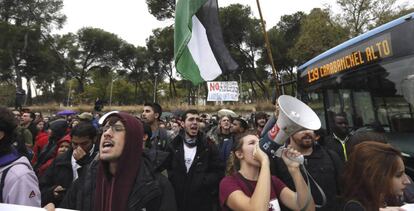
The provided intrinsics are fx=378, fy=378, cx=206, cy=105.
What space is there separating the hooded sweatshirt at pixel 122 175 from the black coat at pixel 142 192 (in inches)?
1.6

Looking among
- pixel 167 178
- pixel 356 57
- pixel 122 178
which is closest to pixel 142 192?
pixel 122 178

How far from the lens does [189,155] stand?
4219 millimetres

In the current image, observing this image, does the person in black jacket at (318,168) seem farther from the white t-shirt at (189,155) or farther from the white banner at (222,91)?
the white banner at (222,91)

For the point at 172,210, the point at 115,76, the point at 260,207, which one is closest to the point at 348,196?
the point at 260,207

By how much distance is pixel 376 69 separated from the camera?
5.08m

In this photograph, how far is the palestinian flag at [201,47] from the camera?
4805 mm

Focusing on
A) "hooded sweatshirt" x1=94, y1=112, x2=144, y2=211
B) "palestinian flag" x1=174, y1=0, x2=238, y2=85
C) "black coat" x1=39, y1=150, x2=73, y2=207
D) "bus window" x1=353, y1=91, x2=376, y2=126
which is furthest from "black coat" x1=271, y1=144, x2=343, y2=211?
"bus window" x1=353, y1=91, x2=376, y2=126

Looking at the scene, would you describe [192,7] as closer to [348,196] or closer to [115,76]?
[348,196]

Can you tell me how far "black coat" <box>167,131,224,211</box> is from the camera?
404 centimetres

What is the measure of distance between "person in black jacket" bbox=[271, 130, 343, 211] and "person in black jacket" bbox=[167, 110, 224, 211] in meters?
1.05

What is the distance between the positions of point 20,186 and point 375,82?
452cm

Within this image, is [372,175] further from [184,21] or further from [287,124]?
[184,21]

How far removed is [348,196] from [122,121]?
55.0 inches

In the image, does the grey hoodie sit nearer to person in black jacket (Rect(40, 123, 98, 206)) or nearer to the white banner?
person in black jacket (Rect(40, 123, 98, 206))
